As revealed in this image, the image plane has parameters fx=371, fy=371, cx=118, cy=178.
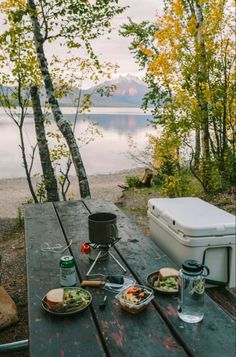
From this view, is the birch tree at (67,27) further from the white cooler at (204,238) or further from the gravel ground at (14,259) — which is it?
the white cooler at (204,238)

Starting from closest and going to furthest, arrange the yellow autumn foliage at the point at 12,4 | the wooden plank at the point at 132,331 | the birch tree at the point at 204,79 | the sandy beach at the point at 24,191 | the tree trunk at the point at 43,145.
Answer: the wooden plank at the point at 132,331, the yellow autumn foliage at the point at 12,4, the tree trunk at the point at 43,145, the birch tree at the point at 204,79, the sandy beach at the point at 24,191

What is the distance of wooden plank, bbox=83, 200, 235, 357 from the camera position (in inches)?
59.2

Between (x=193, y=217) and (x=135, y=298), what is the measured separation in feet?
3.38

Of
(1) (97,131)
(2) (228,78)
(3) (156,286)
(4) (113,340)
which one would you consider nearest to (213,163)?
(2) (228,78)

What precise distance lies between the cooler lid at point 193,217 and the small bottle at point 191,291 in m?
0.72

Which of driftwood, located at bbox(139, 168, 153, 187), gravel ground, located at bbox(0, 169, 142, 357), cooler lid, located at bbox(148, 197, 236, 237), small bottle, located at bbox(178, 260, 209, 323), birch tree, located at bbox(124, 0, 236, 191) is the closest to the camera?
small bottle, located at bbox(178, 260, 209, 323)

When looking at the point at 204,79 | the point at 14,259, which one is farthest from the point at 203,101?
the point at 14,259

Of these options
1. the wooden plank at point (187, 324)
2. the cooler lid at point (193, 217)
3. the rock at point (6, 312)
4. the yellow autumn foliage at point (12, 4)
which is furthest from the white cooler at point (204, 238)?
the yellow autumn foliage at point (12, 4)

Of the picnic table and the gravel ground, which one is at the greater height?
the picnic table

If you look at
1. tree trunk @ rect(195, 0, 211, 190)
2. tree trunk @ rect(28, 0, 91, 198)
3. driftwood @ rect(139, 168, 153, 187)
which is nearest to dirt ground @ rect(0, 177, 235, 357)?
driftwood @ rect(139, 168, 153, 187)

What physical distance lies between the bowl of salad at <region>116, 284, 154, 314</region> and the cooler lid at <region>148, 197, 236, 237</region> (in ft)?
2.32

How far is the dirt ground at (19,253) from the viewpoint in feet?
10.9

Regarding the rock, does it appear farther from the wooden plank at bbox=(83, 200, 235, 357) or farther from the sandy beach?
the sandy beach

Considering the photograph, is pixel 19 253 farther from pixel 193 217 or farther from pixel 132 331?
pixel 132 331
